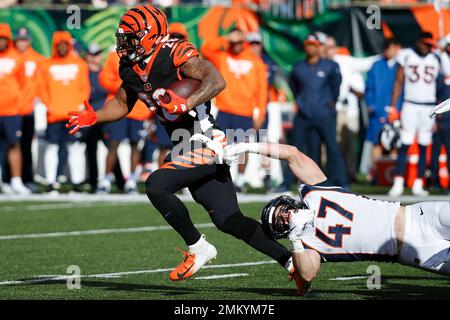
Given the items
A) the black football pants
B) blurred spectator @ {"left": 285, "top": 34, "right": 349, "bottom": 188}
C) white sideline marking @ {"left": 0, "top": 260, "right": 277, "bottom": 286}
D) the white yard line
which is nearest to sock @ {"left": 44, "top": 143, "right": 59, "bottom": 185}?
the white yard line

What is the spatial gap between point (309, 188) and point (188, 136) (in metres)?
1.14

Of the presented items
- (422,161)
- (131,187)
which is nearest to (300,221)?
(422,161)

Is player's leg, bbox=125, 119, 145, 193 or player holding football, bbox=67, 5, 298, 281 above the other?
player holding football, bbox=67, 5, 298, 281

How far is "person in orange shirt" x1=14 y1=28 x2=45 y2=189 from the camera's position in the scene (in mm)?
15750

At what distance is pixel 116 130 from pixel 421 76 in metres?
4.16

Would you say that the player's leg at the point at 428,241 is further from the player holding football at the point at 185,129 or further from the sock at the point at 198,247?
the sock at the point at 198,247

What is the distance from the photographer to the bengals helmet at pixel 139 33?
761 cm

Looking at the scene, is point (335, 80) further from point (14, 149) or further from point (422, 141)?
point (14, 149)

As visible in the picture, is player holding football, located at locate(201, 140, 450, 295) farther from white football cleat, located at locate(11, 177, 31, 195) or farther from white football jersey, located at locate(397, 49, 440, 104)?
white football cleat, located at locate(11, 177, 31, 195)

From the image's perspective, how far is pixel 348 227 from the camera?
6.67 meters

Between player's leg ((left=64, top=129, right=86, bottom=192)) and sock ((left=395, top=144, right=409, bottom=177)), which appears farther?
player's leg ((left=64, top=129, right=86, bottom=192))

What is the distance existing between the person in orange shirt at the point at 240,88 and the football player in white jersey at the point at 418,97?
1922 millimetres

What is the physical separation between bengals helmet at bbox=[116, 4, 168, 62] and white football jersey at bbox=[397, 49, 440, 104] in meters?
7.37
